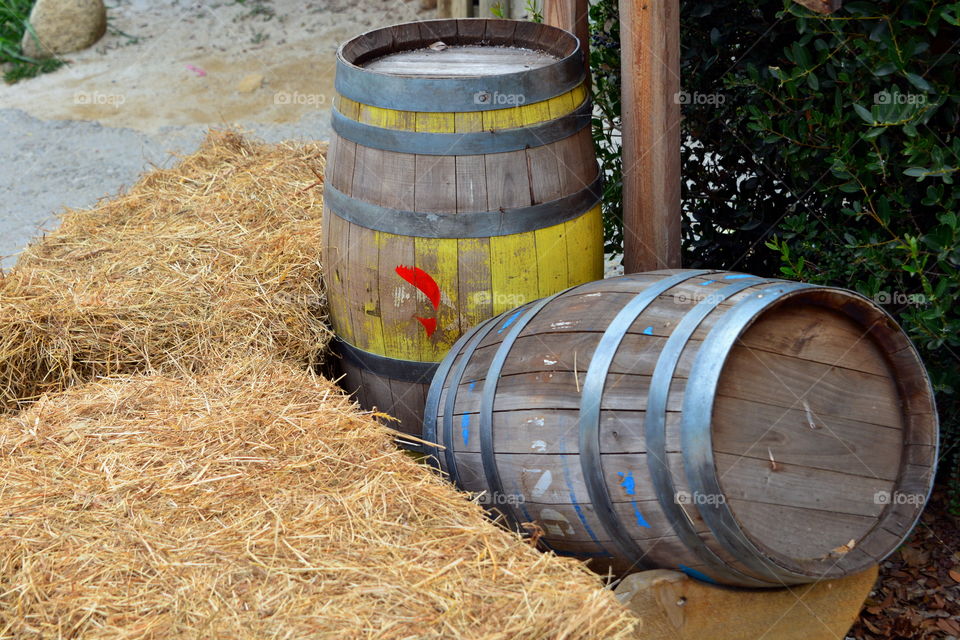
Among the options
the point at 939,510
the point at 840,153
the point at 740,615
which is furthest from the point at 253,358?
the point at 939,510

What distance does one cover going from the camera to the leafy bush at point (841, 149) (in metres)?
2.61

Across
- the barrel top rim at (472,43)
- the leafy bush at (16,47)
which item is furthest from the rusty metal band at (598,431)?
the leafy bush at (16,47)

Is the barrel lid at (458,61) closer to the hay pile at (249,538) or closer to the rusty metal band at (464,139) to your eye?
the rusty metal band at (464,139)

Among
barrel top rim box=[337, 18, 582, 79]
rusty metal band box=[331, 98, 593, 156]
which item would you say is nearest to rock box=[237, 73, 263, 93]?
barrel top rim box=[337, 18, 582, 79]

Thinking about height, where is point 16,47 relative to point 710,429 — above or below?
above

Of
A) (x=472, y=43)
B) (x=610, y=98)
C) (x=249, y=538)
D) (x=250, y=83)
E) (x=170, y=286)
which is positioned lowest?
(x=249, y=538)

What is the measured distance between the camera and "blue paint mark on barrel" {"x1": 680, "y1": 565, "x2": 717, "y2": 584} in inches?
91.8

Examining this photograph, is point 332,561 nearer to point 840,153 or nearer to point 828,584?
point 828,584

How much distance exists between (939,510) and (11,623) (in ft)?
9.66
